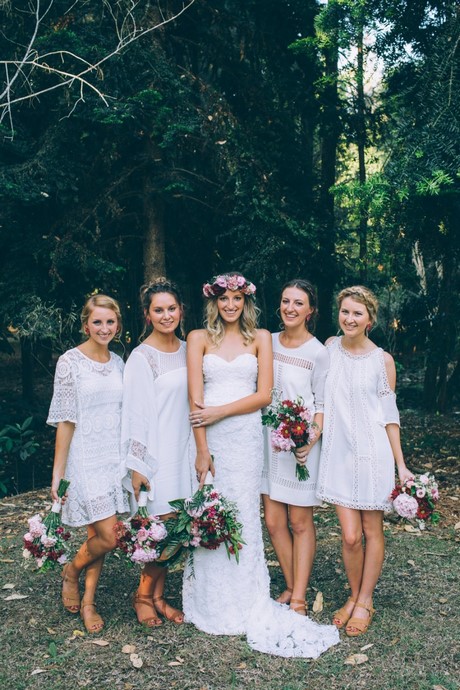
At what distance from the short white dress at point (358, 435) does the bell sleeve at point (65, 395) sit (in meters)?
1.73

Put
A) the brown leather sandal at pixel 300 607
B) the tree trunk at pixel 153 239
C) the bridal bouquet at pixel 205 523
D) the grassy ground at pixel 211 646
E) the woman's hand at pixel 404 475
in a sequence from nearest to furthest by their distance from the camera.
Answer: the grassy ground at pixel 211 646, the bridal bouquet at pixel 205 523, the woman's hand at pixel 404 475, the brown leather sandal at pixel 300 607, the tree trunk at pixel 153 239

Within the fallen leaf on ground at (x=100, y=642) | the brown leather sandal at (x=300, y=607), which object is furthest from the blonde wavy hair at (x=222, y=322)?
the fallen leaf on ground at (x=100, y=642)

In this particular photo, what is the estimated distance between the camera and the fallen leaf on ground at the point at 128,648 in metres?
4.17

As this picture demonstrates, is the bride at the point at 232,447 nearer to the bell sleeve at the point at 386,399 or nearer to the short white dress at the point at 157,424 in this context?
the short white dress at the point at 157,424

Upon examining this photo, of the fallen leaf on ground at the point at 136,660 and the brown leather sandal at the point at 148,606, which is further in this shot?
the brown leather sandal at the point at 148,606

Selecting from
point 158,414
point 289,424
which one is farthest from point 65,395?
point 289,424

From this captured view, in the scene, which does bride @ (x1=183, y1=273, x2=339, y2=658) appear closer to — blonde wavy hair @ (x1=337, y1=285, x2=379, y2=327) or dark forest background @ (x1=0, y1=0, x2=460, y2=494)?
blonde wavy hair @ (x1=337, y1=285, x2=379, y2=327)

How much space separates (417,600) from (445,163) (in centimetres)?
374

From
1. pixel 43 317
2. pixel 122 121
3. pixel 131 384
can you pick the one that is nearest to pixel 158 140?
pixel 122 121

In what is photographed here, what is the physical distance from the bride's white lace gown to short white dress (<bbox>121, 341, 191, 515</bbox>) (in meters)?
0.15

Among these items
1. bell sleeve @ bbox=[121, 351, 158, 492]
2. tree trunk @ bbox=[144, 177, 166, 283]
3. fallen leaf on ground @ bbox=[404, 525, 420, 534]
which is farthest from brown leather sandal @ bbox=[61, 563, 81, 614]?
tree trunk @ bbox=[144, 177, 166, 283]

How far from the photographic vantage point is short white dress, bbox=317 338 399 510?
175 inches

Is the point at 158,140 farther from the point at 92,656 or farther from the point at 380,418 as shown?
the point at 92,656

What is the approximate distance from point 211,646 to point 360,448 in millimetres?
1624
